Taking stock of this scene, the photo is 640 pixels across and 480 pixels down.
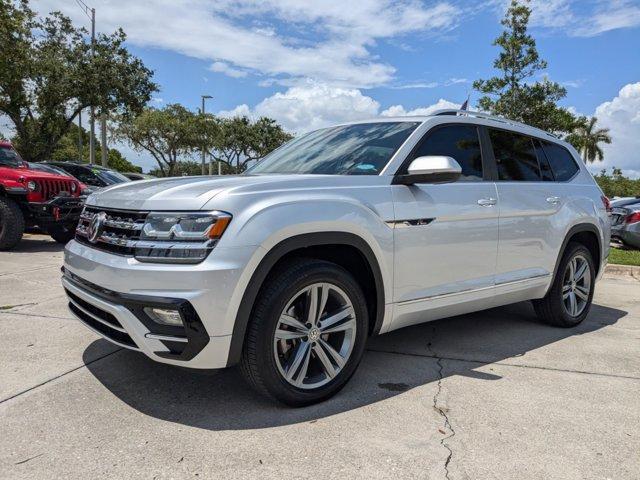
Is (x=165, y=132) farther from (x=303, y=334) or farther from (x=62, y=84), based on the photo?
(x=303, y=334)

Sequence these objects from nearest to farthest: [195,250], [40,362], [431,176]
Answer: [195,250]
[431,176]
[40,362]

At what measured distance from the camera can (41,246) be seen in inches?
389

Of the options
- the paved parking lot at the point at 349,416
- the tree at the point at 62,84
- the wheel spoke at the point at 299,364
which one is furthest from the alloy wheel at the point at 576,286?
the tree at the point at 62,84

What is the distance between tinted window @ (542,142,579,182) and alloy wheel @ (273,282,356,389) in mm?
2856

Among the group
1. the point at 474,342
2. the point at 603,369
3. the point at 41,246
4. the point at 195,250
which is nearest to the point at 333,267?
the point at 195,250

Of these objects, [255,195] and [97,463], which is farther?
[255,195]

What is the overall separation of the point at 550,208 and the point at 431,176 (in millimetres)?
1731

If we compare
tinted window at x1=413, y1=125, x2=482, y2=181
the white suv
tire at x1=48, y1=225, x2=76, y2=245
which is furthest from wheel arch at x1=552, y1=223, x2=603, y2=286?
tire at x1=48, y1=225, x2=76, y2=245

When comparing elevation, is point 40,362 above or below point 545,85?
below

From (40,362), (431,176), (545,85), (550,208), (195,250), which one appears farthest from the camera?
(545,85)

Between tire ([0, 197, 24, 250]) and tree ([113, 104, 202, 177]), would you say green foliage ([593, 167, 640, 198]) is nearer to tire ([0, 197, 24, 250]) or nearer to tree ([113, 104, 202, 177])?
tree ([113, 104, 202, 177])

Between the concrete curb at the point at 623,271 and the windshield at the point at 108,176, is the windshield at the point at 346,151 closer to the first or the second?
the concrete curb at the point at 623,271

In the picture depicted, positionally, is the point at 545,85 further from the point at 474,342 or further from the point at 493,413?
the point at 493,413

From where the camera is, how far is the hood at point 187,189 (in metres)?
2.79
